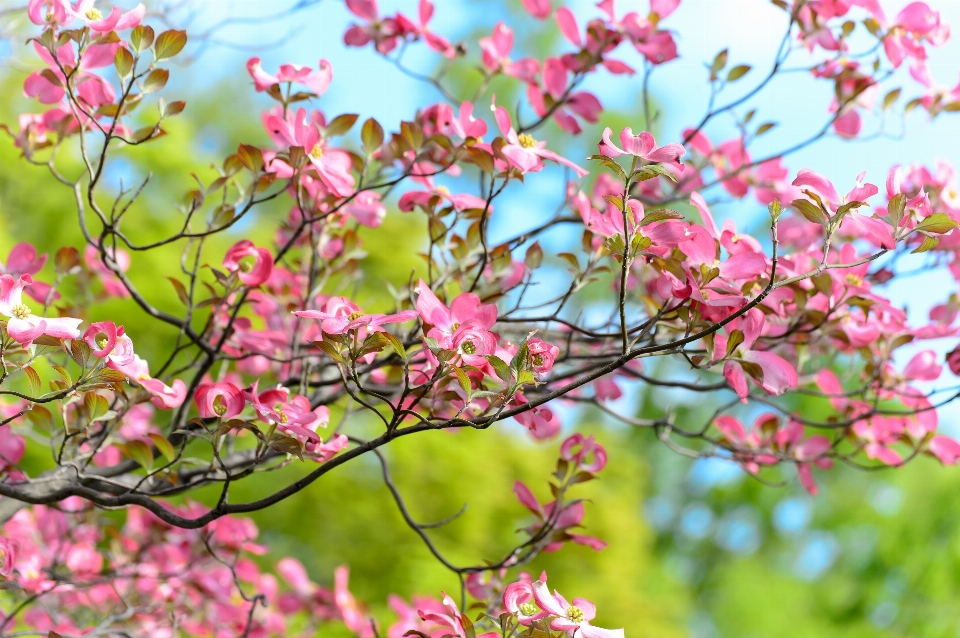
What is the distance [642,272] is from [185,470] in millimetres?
706

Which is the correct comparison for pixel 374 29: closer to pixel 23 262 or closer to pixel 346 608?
pixel 23 262

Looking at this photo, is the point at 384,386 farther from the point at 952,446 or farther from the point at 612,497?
the point at 612,497

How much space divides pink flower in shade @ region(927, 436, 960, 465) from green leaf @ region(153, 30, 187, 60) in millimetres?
1152

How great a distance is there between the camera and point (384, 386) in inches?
49.8

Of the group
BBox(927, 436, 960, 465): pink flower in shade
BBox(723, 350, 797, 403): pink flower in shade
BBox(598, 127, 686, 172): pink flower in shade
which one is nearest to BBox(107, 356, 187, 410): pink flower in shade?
BBox(598, 127, 686, 172): pink flower in shade

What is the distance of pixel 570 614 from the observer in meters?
0.81

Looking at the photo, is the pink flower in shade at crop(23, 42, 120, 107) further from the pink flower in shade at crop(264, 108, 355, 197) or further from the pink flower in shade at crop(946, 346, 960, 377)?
the pink flower in shade at crop(946, 346, 960, 377)

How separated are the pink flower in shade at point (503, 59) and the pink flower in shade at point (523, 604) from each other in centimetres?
85

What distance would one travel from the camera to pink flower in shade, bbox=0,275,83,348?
0.73m

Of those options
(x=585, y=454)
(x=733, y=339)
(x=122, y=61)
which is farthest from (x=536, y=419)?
(x=122, y=61)

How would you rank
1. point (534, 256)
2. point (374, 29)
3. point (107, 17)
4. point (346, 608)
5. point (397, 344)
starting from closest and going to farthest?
point (397, 344)
point (107, 17)
point (534, 256)
point (374, 29)
point (346, 608)

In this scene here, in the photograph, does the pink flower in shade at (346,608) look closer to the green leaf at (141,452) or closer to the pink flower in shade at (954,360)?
the green leaf at (141,452)

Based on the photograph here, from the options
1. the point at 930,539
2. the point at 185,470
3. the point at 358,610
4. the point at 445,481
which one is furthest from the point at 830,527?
the point at 185,470

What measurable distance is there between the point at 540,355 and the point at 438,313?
0.10 meters
